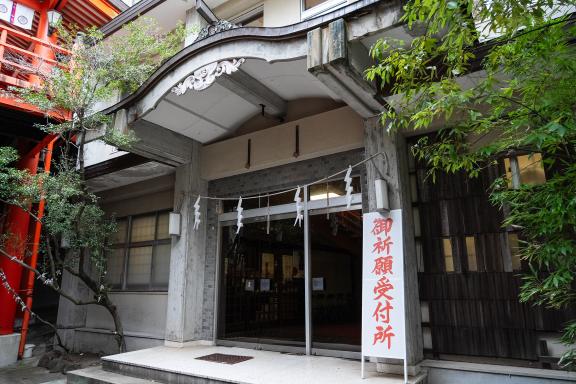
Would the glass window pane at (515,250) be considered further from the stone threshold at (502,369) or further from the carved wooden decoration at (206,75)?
Result: the carved wooden decoration at (206,75)

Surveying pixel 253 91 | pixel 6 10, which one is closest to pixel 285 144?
pixel 253 91

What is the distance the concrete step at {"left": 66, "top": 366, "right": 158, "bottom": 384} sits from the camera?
6501mm

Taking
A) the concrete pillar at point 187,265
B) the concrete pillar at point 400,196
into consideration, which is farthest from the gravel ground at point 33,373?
the concrete pillar at point 400,196

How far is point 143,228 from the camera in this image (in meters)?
10.8

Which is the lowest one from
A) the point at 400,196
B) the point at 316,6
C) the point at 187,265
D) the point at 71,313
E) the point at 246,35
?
the point at 71,313

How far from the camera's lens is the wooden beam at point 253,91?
6832 mm

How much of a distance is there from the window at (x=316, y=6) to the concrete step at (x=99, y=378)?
783 centimetres

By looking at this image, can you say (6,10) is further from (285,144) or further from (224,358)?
(224,358)

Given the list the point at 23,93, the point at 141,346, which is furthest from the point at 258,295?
the point at 23,93

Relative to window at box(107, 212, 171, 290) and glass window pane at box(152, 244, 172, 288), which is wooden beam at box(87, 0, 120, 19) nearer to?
window at box(107, 212, 171, 290)

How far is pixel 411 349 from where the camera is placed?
18.1 ft

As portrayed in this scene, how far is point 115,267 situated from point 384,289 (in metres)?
8.68

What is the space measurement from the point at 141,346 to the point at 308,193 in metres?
5.87

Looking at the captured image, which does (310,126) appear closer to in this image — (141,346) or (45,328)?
(141,346)
